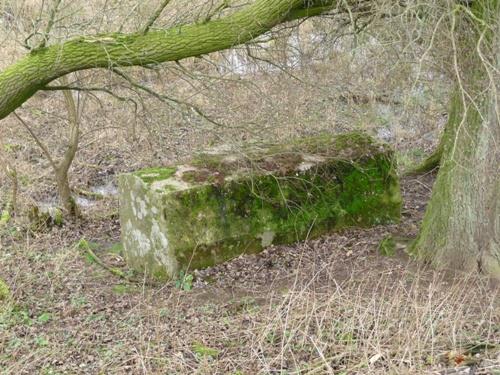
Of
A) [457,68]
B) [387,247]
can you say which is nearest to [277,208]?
[387,247]

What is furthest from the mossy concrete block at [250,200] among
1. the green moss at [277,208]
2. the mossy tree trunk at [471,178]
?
the mossy tree trunk at [471,178]

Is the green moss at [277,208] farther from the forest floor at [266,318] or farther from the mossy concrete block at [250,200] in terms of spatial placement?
the forest floor at [266,318]

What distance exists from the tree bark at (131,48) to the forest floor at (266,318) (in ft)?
6.94

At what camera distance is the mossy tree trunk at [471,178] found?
5.33 meters

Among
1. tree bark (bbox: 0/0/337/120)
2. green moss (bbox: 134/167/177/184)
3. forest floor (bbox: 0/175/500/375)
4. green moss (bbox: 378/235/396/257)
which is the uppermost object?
tree bark (bbox: 0/0/337/120)

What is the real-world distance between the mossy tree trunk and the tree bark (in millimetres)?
1743

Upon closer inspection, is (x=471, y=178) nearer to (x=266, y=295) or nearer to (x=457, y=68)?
(x=457, y=68)

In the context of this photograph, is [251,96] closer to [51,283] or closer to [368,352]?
[51,283]

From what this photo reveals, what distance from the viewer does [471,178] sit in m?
5.68

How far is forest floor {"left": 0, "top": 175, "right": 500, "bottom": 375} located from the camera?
423cm

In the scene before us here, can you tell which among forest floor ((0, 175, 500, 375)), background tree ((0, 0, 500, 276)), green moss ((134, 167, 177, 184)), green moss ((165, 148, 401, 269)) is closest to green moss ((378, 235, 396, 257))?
forest floor ((0, 175, 500, 375))

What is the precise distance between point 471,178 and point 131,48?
136 inches

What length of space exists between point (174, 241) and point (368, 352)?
279 centimetres

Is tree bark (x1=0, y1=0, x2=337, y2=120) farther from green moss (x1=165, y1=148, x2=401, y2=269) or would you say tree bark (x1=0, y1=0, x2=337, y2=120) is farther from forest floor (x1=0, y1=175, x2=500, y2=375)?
forest floor (x1=0, y1=175, x2=500, y2=375)
